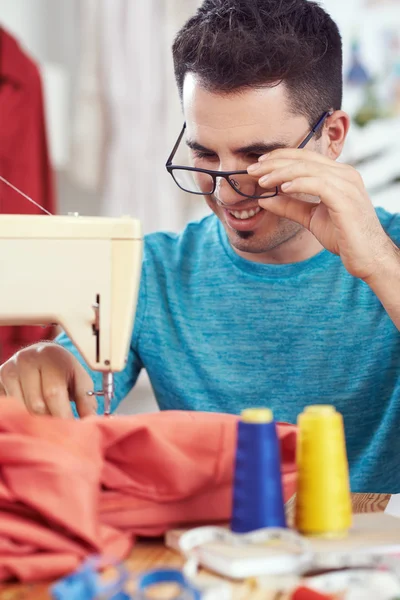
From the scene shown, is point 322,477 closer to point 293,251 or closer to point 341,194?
point 341,194

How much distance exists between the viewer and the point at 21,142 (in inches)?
125

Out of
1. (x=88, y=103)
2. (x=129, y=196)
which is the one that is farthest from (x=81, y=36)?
(x=129, y=196)

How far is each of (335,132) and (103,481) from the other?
1.10 m

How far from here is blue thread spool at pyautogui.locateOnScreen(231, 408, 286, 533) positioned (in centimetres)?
90

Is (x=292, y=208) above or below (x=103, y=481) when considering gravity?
above

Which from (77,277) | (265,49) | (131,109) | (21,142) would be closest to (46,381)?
(77,277)

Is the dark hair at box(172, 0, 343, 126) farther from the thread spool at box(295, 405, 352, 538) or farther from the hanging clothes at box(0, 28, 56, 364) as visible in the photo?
the hanging clothes at box(0, 28, 56, 364)

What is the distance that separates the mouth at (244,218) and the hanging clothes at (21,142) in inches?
59.2

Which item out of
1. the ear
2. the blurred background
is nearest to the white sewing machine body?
the ear

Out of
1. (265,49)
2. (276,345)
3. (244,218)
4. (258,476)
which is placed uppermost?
(265,49)

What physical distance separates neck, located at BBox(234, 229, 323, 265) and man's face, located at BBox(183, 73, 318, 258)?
5.3 inches

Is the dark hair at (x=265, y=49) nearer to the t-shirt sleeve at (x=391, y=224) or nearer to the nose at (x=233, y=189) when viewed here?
the nose at (x=233, y=189)

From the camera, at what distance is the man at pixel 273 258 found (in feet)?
4.97

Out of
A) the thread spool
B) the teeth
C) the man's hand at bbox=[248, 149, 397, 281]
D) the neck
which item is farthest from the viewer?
the neck
